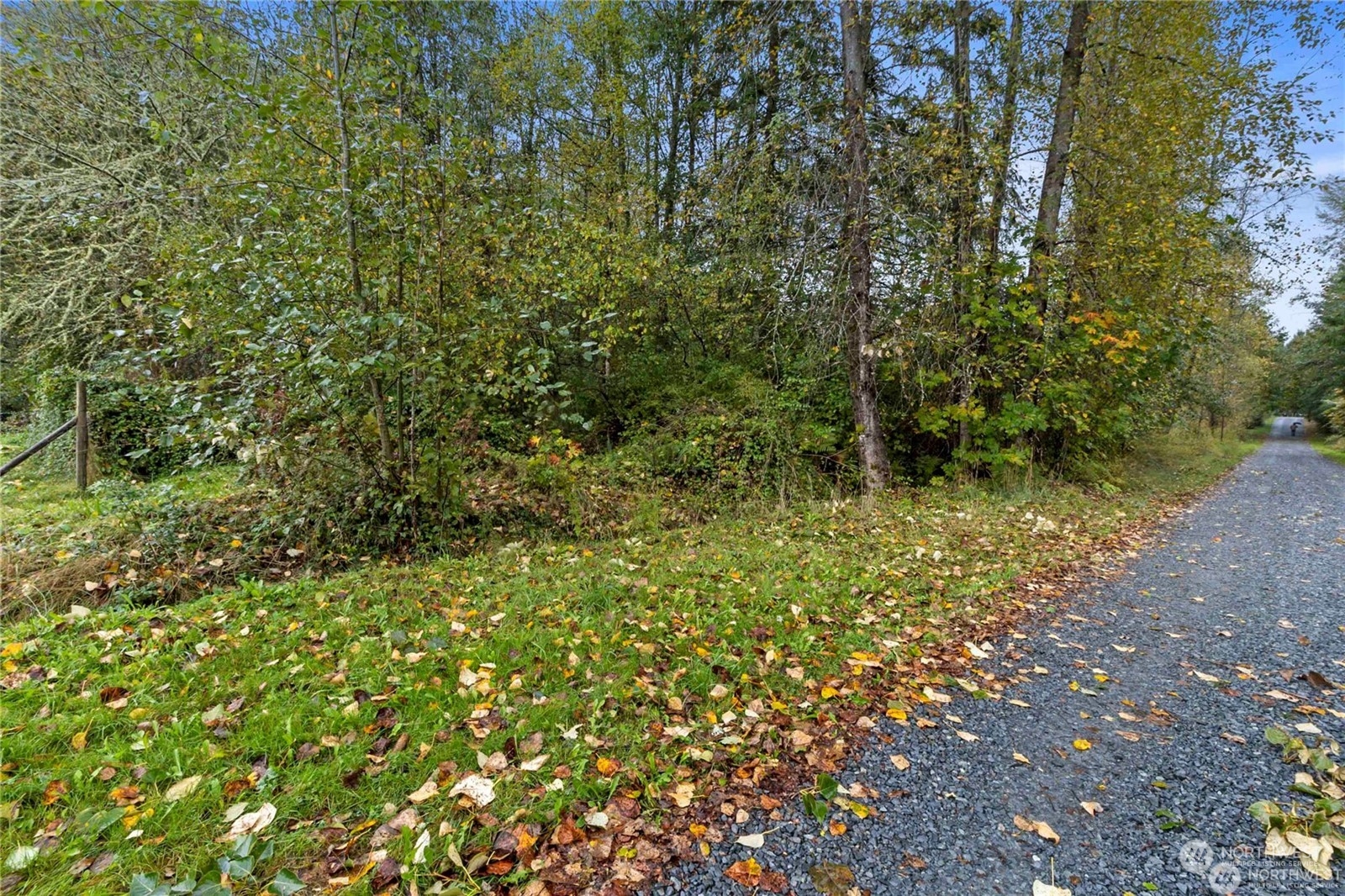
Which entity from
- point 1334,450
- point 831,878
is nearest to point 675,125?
point 831,878

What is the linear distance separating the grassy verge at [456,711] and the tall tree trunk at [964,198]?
3731mm

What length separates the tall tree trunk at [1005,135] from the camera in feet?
23.0

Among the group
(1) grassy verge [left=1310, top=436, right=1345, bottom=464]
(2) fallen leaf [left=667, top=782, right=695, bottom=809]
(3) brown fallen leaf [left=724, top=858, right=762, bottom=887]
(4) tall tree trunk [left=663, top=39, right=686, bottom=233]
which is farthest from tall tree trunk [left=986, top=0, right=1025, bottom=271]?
(1) grassy verge [left=1310, top=436, right=1345, bottom=464]

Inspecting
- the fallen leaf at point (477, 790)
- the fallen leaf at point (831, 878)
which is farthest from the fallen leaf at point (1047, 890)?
the fallen leaf at point (477, 790)

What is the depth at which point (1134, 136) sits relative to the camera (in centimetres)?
732

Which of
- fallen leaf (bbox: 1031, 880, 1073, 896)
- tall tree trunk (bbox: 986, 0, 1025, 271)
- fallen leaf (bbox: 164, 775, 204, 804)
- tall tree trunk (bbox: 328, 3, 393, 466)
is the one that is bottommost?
fallen leaf (bbox: 1031, 880, 1073, 896)

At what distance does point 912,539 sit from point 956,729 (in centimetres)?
290

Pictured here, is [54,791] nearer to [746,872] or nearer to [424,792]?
[424,792]

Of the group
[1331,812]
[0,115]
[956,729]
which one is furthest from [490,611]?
[0,115]

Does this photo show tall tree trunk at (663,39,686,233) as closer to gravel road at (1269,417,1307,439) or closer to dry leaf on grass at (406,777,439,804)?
dry leaf on grass at (406,777,439,804)

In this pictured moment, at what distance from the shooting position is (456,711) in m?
2.41

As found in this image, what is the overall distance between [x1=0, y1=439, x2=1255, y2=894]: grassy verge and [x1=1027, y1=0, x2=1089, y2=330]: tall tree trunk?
491 cm

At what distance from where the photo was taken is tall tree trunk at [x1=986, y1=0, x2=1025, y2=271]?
23.0ft

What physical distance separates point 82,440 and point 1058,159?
13.3 m
